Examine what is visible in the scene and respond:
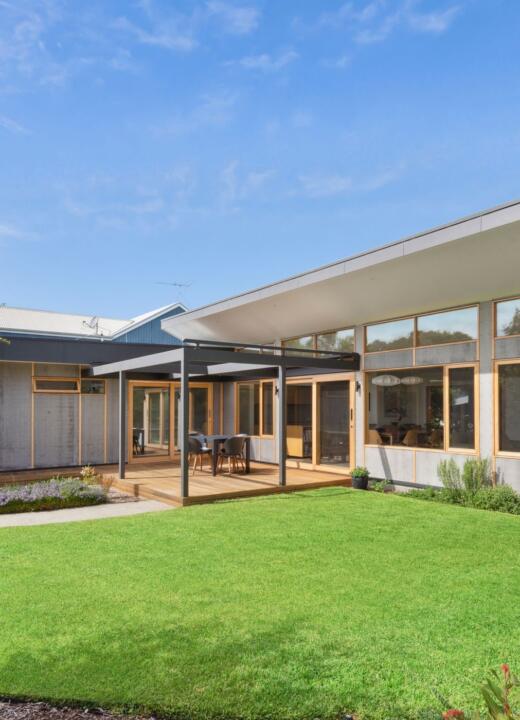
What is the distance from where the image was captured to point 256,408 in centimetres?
1448

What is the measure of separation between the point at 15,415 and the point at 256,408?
6016 millimetres

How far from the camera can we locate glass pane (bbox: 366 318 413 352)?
33.9ft

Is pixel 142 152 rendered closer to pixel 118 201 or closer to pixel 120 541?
pixel 118 201

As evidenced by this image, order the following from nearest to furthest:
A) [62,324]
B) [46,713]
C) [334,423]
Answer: [46,713] → [334,423] → [62,324]

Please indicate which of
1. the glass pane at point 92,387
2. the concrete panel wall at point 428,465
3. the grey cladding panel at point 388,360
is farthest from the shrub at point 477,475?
the glass pane at point 92,387

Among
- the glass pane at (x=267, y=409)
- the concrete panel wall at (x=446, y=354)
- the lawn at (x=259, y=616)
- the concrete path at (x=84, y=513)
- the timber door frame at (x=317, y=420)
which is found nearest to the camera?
the lawn at (x=259, y=616)

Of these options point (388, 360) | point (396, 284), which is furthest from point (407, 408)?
point (396, 284)

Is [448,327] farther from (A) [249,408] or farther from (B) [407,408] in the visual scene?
(A) [249,408]

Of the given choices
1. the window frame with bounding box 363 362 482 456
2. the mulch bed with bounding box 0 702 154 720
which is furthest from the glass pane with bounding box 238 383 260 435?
the mulch bed with bounding box 0 702 154 720

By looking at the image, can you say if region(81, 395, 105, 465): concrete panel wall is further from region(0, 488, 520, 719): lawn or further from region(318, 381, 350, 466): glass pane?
region(0, 488, 520, 719): lawn

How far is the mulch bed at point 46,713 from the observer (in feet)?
9.21

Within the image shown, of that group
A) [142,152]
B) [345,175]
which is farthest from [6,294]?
[345,175]

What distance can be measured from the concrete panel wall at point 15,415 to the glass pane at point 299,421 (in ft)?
20.7

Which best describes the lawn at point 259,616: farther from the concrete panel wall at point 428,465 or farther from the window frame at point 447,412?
the concrete panel wall at point 428,465
